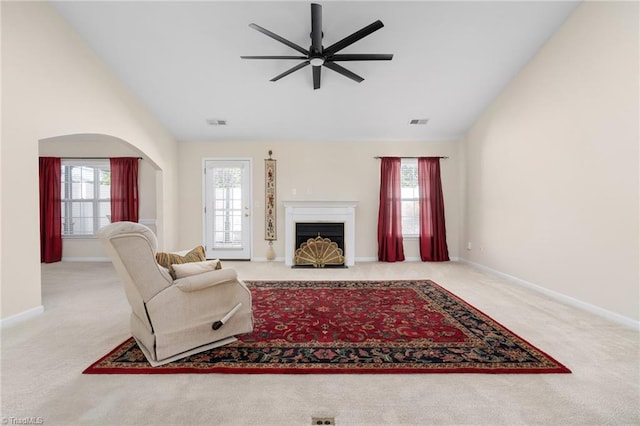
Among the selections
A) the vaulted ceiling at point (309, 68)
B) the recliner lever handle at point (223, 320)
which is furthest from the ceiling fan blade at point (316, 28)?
the recliner lever handle at point (223, 320)

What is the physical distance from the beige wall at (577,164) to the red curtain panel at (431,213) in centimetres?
125

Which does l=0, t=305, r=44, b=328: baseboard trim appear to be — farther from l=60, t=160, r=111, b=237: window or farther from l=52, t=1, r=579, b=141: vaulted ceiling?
l=60, t=160, r=111, b=237: window

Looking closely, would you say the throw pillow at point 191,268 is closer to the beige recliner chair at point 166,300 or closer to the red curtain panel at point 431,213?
the beige recliner chair at point 166,300

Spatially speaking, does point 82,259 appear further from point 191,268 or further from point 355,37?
point 355,37

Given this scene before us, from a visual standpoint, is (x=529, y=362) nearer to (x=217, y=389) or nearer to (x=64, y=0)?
(x=217, y=389)

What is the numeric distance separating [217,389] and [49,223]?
6.54 metres

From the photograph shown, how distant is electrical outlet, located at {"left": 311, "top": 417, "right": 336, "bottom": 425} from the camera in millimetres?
1399

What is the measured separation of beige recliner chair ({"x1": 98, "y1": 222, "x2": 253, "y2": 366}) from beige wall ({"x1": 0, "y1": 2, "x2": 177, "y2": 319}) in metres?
1.65

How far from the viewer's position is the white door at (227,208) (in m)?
5.99

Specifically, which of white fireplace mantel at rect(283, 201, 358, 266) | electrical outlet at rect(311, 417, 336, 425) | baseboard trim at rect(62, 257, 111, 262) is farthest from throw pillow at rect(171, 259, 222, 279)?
baseboard trim at rect(62, 257, 111, 262)

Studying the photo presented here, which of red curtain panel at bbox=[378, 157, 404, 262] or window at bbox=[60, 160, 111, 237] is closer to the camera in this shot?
red curtain panel at bbox=[378, 157, 404, 262]

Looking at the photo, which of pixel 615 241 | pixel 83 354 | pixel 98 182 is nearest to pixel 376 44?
pixel 615 241

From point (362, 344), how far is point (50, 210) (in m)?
7.04

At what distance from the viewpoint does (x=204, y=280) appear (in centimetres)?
203
